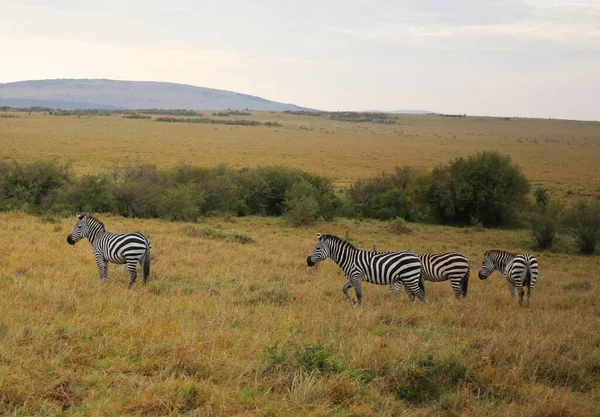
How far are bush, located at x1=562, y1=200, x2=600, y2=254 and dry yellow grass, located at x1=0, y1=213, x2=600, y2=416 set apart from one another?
50.1ft

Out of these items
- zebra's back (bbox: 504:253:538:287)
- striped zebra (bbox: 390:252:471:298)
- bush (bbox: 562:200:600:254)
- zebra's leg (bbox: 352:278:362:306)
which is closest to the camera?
zebra's leg (bbox: 352:278:362:306)

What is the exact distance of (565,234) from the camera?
2802cm

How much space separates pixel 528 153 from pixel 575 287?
78.2 meters

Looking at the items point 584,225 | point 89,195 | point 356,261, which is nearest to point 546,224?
point 584,225

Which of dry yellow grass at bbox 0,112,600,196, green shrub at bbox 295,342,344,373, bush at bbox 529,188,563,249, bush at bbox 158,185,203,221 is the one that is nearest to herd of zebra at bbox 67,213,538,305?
green shrub at bbox 295,342,344,373

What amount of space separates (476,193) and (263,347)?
29.1m

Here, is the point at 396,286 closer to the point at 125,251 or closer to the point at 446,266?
the point at 446,266

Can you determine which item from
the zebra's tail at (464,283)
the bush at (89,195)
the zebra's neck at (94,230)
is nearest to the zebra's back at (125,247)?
the zebra's neck at (94,230)

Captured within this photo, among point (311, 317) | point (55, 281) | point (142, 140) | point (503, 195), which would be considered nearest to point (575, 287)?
point (311, 317)

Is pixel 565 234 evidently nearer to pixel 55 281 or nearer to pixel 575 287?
pixel 575 287

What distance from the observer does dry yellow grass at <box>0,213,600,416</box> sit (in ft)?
17.5

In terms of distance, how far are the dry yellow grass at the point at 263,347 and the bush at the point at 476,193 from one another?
21.0 metres

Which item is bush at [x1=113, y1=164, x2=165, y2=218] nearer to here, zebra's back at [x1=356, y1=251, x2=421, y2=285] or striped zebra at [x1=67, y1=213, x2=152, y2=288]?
striped zebra at [x1=67, y1=213, x2=152, y2=288]

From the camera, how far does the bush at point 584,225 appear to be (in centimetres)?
2644
